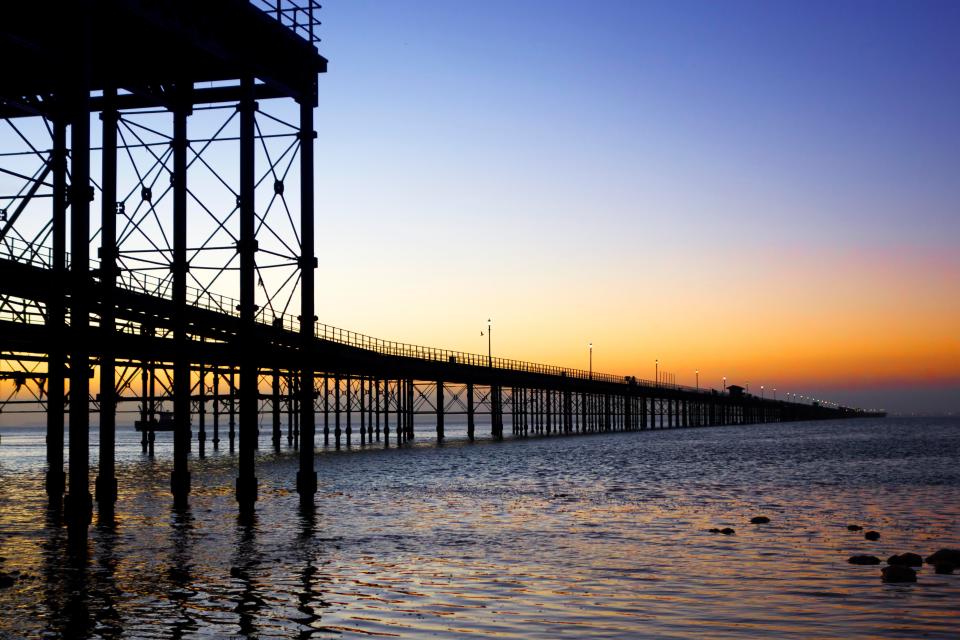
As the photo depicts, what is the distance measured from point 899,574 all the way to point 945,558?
214 cm

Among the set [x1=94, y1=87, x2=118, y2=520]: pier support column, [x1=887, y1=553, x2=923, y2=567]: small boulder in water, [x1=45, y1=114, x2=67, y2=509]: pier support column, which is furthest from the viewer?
[x1=45, y1=114, x2=67, y2=509]: pier support column

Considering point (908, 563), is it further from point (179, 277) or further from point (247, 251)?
point (179, 277)

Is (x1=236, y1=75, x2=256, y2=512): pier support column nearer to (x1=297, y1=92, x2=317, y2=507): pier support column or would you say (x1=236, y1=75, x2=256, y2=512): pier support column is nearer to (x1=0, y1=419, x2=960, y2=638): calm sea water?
(x1=297, y1=92, x2=317, y2=507): pier support column

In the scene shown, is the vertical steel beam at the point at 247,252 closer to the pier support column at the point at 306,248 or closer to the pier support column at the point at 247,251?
the pier support column at the point at 247,251

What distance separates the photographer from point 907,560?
1934cm

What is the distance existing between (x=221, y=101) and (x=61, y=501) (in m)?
11.8

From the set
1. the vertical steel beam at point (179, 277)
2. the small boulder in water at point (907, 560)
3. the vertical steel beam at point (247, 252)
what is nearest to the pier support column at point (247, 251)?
the vertical steel beam at point (247, 252)

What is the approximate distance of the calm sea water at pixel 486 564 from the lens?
46.5 ft

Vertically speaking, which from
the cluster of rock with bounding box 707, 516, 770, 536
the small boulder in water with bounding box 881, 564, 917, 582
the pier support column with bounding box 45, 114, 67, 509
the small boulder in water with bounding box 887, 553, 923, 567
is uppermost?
the pier support column with bounding box 45, 114, 67, 509

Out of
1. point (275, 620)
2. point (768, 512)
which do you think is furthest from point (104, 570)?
point (768, 512)

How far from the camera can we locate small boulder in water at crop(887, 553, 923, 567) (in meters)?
19.2

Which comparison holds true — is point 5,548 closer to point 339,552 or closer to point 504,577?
point 339,552

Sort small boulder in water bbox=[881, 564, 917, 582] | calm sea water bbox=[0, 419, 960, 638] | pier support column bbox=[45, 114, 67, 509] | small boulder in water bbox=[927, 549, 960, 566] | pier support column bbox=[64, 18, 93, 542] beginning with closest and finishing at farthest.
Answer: calm sea water bbox=[0, 419, 960, 638]
small boulder in water bbox=[881, 564, 917, 582]
small boulder in water bbox=[927, 549, 960, 566]
pier support column bbox=[64, 18, 93, 542]
pier support column bbox=[45, 114, 67, 509]

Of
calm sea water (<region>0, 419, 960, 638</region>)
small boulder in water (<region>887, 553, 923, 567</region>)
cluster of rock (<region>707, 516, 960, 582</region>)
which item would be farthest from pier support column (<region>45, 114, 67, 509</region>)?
small boulder in water (<region>887, 553, 923, 567</region>)
